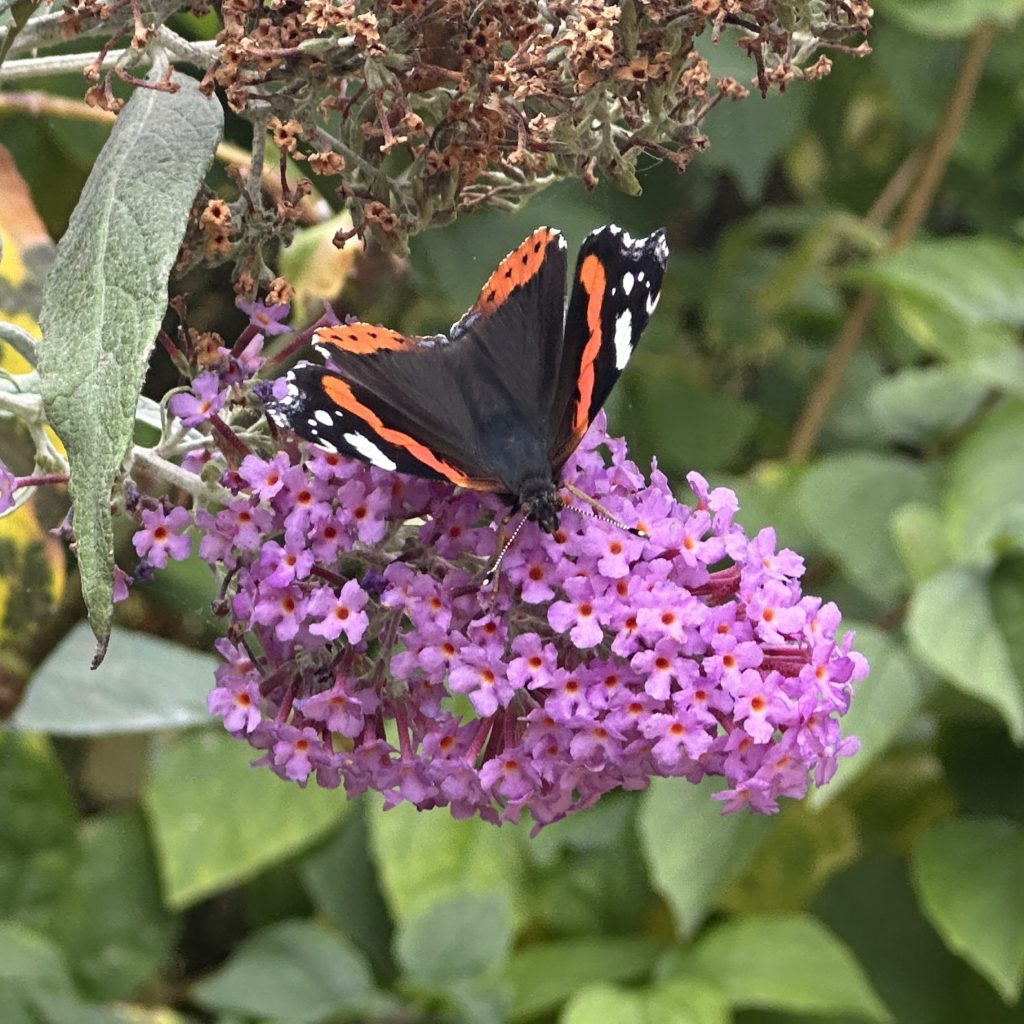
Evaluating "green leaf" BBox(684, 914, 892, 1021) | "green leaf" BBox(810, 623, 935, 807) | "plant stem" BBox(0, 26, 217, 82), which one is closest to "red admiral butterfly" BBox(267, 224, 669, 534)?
"plant stem" BBox(0, 26, 217, 82)

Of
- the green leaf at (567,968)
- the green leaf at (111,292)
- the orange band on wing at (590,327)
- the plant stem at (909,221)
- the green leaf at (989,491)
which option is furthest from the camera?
the plant stem at (909,221)

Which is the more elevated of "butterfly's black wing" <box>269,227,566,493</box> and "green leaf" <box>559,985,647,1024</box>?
"butterfly's black wing" <box>269,227,566,493</box>

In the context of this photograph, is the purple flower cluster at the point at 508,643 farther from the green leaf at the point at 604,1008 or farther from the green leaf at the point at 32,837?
the green leaf at the point at 32,837

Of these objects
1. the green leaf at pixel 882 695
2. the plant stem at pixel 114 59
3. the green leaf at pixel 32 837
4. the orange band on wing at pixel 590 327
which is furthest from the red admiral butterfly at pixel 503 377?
the green leaf at pixel 32 837

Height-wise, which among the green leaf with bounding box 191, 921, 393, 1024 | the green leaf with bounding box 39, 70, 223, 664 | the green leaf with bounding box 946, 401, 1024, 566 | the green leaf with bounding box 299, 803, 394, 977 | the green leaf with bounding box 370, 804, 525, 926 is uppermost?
the green leaf with bounding box 39, 70, 223, 664

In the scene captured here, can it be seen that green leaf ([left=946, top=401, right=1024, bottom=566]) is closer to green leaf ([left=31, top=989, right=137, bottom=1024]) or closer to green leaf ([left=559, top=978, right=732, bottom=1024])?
green leaf ([left=559, top=978, right=732, bottom=1024])

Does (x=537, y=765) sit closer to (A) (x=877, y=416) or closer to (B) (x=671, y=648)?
(B) (x=671, y=648)

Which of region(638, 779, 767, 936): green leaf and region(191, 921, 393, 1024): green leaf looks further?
region(191, 921, 393, 1024): green leaf

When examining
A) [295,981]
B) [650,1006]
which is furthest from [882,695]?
[295,981]
